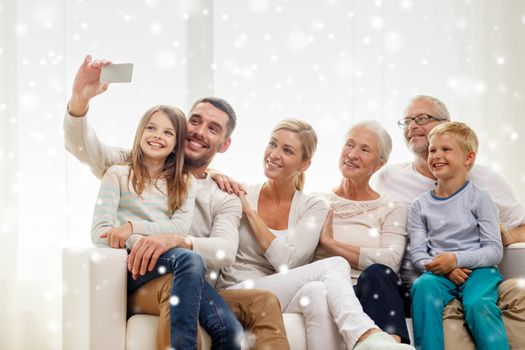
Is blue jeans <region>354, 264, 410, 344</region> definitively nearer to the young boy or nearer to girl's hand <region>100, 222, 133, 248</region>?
the young boy

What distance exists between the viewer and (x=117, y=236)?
1796 mm

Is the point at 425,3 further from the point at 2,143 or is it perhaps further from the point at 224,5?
the point at 2,143

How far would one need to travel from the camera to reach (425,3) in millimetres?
3123

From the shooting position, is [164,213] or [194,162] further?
[194,162]

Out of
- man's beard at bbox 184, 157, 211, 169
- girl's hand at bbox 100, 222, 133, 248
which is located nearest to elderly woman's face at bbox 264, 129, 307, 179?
man's beard at bbox 184, 157, 211, 169

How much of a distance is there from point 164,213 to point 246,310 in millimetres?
375

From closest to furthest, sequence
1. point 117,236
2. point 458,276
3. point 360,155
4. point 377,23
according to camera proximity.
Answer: point 117,236, point 458,276, point 360,155, point 377,23

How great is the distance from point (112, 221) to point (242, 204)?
467mm

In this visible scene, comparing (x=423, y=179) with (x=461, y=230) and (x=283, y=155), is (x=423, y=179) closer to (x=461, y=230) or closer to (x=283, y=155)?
(x=461, y=230)

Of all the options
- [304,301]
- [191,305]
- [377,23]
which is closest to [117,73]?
[191,305]

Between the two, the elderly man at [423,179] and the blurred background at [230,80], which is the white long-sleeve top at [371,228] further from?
the blurred background at [230,80]

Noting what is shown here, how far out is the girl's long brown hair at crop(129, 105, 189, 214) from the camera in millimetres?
1966

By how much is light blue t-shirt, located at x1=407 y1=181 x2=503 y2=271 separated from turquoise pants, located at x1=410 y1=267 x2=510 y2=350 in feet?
0.24

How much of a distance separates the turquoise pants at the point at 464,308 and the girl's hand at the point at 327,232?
0.34 meters
